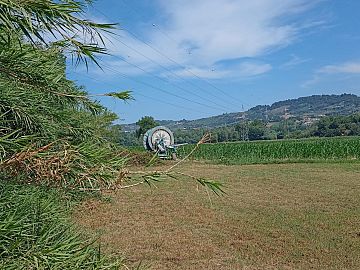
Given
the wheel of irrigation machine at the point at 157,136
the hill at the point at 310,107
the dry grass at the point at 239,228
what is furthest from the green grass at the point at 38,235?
the hill at the point at 310,107

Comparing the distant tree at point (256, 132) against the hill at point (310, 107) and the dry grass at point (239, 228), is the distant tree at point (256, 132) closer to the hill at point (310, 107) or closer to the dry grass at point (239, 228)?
the dry grass at point (239, 228)

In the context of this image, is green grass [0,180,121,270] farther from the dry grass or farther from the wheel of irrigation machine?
the wheel of irrigation machine

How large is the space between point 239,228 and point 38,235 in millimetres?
6082

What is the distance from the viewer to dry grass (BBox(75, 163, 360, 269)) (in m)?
5.02

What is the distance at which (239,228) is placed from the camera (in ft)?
22.5

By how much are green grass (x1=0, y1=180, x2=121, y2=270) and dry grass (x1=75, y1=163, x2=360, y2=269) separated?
35cm

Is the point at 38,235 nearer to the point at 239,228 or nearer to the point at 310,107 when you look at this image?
the point at 239,228

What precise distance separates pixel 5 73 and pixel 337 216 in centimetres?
744

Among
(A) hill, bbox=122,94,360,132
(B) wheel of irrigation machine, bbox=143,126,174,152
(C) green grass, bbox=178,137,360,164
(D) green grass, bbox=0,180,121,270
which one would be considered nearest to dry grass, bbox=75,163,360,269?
(D) green grass, bbox=0,180,121,270

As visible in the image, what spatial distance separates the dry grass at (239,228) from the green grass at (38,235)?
35 cm

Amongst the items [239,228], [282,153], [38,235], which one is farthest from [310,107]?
[38,235]

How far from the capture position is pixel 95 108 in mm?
1334

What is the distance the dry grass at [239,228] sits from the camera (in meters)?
5.02

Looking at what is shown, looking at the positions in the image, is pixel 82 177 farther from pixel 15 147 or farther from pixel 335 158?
pixel 335 158
